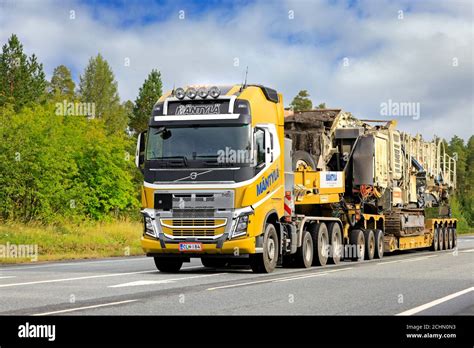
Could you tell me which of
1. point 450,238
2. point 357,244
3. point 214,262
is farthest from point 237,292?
point 450,238

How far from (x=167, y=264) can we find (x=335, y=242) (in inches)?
217

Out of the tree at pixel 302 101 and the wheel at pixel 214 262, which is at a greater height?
the tree at pixel 302 101

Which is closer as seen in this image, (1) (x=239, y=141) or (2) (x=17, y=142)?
(1) (x=239, y=141)

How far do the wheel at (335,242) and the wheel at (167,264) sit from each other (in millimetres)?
4958

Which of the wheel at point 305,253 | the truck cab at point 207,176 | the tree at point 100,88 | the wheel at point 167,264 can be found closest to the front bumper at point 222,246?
the truck cab at point 207,176

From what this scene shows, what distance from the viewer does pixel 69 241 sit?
28.8m

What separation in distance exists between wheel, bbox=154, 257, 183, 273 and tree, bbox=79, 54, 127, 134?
2847 inches

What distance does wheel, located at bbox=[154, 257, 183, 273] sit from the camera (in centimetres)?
1866

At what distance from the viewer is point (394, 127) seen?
90.6 ft

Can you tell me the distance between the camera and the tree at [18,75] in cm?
6756

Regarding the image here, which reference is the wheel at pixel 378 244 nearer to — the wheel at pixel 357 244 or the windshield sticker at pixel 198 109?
the wheel at pixel 357 244
